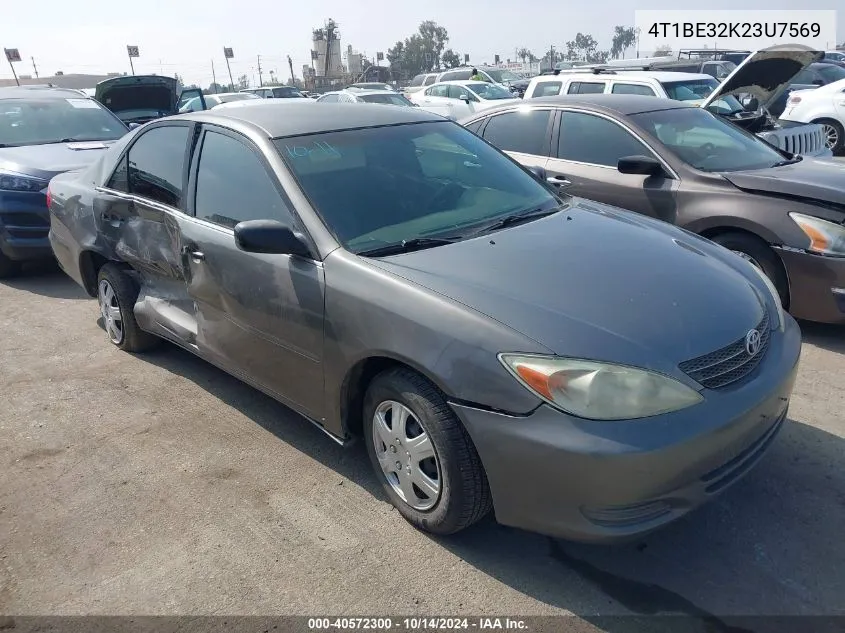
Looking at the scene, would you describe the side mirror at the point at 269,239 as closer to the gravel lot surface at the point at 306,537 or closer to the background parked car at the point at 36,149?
the gravel lot surface at the point at 306,537

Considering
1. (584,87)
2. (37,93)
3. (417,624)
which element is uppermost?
(37,93)

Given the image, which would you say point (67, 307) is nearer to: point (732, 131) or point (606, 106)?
point (606, 106)

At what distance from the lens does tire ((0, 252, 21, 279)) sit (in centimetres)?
689

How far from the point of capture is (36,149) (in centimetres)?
701

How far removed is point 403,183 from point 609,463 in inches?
69.7

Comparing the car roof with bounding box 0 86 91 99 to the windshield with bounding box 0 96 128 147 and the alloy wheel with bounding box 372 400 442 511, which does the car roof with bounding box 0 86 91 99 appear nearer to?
the windshield with bounding box 0 96 128 147

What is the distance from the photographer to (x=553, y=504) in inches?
92.6

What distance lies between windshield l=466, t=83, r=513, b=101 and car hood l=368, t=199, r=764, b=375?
1601 cm

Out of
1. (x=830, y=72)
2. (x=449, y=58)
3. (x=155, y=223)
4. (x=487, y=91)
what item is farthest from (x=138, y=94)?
(x=449, y=58)

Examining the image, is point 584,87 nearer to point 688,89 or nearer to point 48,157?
point 688,89

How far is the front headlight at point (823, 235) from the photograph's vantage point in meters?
4.34

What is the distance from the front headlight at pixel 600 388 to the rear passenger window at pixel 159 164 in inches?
95.5

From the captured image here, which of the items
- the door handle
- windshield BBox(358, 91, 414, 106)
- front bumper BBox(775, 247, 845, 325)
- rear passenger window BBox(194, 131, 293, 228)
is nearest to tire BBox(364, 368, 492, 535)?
rear passenger window BBox(194, 131, 293, 228)

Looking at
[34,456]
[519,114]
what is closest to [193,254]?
[34,456]
